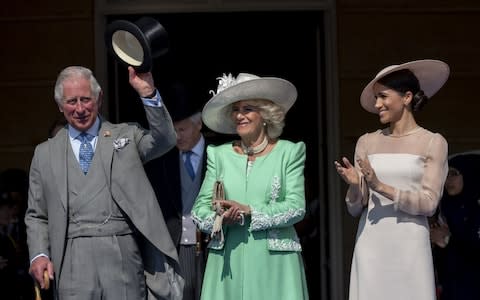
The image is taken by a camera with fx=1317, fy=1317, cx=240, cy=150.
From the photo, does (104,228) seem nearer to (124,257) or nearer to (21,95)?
(124,257)

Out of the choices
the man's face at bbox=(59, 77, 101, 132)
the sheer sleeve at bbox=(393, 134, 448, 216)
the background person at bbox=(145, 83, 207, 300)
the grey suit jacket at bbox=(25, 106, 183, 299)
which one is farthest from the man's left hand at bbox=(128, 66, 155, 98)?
the sheer sleeve at bbox=(393, 134, 448, 216)

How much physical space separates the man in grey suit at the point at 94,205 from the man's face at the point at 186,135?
2.48 ft

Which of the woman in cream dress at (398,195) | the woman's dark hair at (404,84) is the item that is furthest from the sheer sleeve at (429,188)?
the woman's dark hair at (404,84)

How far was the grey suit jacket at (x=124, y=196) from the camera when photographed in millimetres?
6543

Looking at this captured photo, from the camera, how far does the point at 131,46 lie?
667cm

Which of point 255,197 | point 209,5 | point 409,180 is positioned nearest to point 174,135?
point 255,197

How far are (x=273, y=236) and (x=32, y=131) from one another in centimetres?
321

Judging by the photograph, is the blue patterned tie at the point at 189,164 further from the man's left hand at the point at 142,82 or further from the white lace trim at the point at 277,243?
the man's left hand at the point at 142,82

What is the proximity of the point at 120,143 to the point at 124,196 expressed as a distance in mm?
277

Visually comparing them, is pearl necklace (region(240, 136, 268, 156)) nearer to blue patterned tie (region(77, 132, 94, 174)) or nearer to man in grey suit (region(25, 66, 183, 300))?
man in grey suit (region(25, 66, 183, 300))

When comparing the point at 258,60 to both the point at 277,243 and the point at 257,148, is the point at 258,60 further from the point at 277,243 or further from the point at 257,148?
the point at 277,243

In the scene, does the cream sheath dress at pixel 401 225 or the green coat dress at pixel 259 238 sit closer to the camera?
the cream sheath dress at pixel 401 225

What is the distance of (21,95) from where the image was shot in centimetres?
946

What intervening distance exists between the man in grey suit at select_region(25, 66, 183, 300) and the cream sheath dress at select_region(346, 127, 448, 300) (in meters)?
1.01
